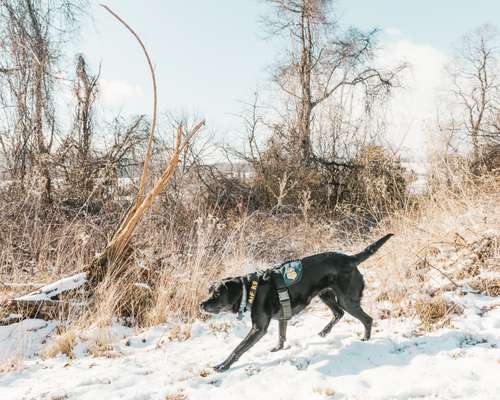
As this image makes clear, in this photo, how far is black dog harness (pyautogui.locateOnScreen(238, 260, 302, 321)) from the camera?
3203mm

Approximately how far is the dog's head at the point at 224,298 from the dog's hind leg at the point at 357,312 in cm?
88

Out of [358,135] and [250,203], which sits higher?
[358,135]

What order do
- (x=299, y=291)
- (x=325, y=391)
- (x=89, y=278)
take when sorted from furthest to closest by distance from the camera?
(x=89, y=278) < (x=299, y=291) < (x=325, y=391)

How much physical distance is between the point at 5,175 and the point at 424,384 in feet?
21.8

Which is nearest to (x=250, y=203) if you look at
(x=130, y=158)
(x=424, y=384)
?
(x=130, y=158)

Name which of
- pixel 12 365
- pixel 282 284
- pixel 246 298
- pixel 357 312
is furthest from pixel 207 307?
pixel 12 365

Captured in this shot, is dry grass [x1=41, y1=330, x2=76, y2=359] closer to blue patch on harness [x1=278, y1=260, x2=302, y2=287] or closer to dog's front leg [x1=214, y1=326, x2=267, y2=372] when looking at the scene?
dog's front leg [x1=214, y1=326, x2=267, y2=372]

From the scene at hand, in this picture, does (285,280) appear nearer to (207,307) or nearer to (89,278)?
(207,307)

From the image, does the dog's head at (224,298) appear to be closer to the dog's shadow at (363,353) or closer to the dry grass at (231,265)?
the dog's shadow at (363,353)

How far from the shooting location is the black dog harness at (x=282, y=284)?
3203mm

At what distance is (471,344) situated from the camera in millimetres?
3025

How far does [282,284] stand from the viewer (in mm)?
3268

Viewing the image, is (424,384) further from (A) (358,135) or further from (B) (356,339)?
(A) (358,135)

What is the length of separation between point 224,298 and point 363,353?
114 centimetres
